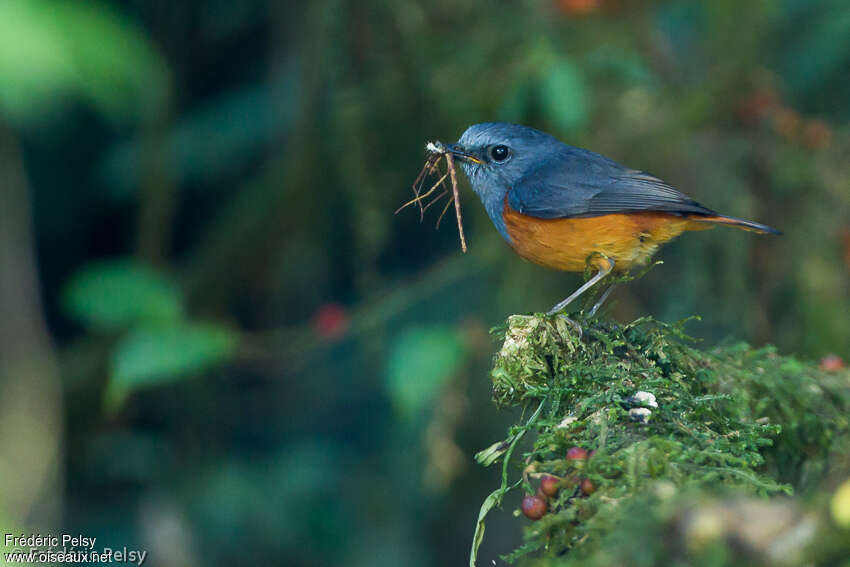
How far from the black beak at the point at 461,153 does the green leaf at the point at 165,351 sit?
158 centimetres

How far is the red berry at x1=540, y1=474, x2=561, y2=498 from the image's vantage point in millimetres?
1751

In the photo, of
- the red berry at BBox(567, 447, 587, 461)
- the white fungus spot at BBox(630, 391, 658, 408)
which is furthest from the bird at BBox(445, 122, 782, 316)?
the red berry at BBox(567, 447, 587, 461)

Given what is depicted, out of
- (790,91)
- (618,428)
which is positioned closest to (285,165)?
(790,91)

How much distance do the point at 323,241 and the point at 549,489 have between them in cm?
483

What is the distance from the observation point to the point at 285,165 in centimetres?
586

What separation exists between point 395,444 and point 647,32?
3.50 meters

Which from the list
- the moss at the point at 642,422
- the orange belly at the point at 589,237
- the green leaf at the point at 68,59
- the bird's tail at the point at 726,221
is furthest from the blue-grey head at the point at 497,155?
the green leaf at the point at 68,59

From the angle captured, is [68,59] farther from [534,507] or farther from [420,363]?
[534,507]

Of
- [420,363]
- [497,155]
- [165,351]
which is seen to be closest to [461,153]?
[497,155]

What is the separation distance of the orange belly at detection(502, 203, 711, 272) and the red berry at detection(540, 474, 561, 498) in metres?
2.12

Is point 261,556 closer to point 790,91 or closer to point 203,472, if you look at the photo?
point 203,472

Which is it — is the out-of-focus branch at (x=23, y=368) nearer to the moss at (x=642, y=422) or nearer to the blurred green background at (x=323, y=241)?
the blurred green background at (x=323, y=241)

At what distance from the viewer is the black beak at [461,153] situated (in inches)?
167

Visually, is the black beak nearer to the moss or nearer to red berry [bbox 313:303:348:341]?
red berry [bbox 313:303:348:341]
